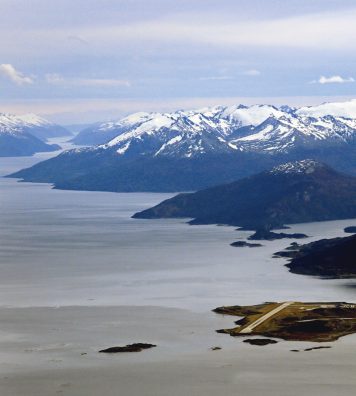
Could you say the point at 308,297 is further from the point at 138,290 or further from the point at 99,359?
the point at 99,359

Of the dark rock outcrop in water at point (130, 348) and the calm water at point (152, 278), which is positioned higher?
the calm water at point (152, 278)

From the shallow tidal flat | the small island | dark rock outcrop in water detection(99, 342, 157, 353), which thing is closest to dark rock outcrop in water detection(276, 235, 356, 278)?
the shallow tidal flat

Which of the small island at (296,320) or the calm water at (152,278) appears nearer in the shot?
the small island at (296,320)

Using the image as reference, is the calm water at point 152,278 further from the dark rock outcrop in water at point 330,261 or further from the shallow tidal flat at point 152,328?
the dark rock outcrop in water at point 330,261

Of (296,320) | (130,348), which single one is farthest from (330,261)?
(130,348)

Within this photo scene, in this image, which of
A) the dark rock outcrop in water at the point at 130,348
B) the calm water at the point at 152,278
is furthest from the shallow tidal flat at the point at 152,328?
the dark rock outcrop in water at the point at 130,348

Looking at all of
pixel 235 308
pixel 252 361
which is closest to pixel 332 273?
pixel 235 308
